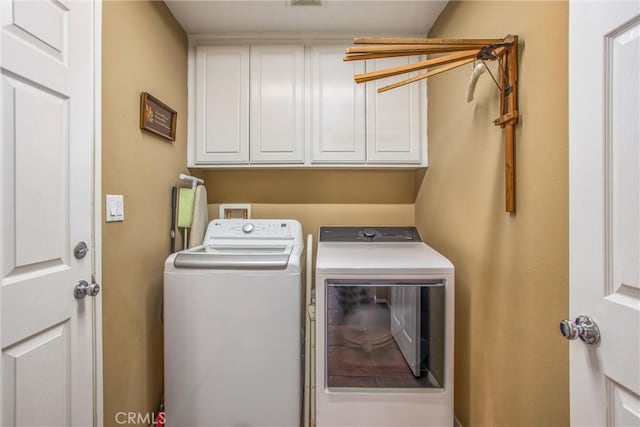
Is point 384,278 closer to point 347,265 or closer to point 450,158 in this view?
point 347,265

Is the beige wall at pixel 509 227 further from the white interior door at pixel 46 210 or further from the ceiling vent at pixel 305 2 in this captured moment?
the white interior door at pixel 46 210

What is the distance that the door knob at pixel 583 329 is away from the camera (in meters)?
0.66

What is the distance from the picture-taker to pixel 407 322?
1.40 m

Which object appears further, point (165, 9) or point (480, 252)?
point (165, 9)

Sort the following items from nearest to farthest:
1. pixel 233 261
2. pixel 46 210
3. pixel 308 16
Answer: pixel 46 210 → pixel 233 261 → pixel 308 16

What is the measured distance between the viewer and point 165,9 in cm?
162

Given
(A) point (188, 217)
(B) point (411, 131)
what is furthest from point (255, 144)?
(B) point (411, 131)

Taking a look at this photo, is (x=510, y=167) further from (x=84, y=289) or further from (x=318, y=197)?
(x=84, y=289)

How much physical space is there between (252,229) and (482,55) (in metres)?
1.52

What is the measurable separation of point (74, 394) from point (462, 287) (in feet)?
5.80

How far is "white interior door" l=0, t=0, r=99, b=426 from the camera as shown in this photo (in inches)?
31.8

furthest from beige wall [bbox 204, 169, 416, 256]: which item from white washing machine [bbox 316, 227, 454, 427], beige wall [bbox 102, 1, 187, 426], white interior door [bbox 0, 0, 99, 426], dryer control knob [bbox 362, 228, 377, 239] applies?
white interior door [bbox 0, 0, 99, 426]

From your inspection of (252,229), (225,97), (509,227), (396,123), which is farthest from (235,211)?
(509,227)

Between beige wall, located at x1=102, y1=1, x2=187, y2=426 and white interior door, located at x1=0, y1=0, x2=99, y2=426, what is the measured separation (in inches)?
4.0
